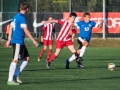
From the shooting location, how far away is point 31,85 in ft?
43.0

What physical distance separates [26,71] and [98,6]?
2166cm

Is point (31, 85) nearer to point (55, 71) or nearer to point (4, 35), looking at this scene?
point (55, 71)

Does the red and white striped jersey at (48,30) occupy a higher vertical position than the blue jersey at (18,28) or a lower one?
lower

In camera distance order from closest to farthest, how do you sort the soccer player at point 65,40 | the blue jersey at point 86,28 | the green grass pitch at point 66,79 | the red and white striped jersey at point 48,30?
the green grass pitch at point 66,79
the soccer player at point 65,40
the blue jersey at point 86,28
the red and white striped jersey at point 48,30

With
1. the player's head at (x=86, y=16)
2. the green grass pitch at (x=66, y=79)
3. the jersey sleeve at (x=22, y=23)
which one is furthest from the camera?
the player's head at (x=86, y=16)

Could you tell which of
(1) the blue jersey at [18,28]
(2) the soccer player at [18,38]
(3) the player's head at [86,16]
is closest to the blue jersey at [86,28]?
(3) the player's head at [86,16]

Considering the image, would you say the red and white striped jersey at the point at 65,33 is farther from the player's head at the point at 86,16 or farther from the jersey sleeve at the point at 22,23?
the jersey sleeve at the point at 22,23

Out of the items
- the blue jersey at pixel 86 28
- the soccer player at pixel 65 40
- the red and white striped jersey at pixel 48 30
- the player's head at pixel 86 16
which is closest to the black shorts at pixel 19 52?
the soccer player at pixel 65 40

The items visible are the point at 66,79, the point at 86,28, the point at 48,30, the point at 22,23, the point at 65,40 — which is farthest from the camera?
the point at 48,30

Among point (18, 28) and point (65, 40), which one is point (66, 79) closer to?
point (18, 28)

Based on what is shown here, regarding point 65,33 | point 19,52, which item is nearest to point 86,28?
point 65,33

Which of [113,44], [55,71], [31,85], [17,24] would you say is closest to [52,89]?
[31,85]

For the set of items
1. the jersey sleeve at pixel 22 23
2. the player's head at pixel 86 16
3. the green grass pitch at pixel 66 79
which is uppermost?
the jersey sleeve at pixel 22 23

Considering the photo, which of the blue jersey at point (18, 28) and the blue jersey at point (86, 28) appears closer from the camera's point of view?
the blue jersey at point (18, 28)
